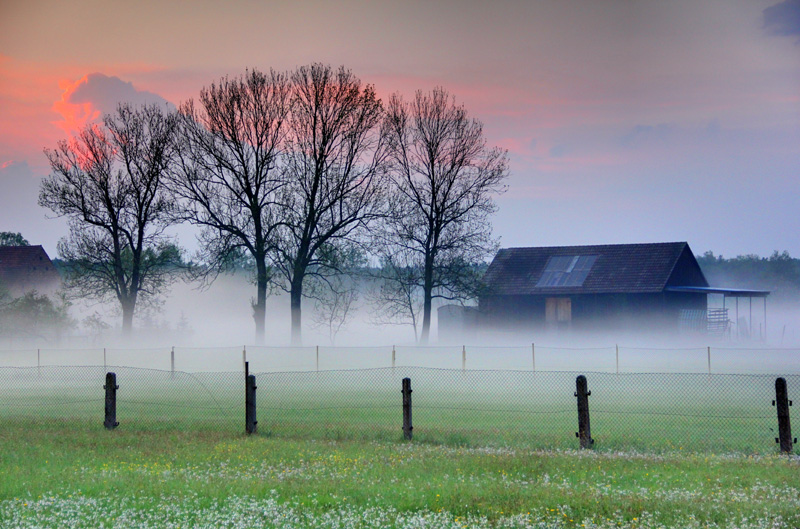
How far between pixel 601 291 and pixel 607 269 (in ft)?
7.59

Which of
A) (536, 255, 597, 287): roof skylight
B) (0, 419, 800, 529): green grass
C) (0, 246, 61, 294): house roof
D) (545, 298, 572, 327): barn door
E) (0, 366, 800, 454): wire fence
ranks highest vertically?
(0, 246, 61, 294): house roof

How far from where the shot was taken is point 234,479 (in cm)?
1292

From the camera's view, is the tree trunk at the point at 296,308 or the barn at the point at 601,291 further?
the barn at the point at 601,291

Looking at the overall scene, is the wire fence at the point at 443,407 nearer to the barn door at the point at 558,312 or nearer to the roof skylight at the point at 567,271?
the barn door at the point at 558,312

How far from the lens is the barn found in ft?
183

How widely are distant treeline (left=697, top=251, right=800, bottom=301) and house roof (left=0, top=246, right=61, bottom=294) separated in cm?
9649

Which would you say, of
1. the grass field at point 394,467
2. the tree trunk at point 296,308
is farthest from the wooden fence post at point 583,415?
the tree trunk at point 296,308

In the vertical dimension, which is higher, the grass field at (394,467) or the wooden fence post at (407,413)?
the wooden fence post at (407,413)

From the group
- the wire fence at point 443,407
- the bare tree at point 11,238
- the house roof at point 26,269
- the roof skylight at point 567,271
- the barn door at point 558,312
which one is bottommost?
the wire fence at point 443,407

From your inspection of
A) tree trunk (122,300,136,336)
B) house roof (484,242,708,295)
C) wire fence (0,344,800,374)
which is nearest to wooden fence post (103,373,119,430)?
wire fence (0,344,800,374)

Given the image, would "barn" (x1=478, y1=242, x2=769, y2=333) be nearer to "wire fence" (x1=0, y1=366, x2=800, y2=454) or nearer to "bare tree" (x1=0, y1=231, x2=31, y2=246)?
"wire fence" (x1=0, y1=366, x2=800, y2=454)

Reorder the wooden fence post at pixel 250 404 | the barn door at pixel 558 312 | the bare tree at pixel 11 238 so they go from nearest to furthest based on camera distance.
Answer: the wooden fence post at pixel 250 404
the barn door at pixel 558 312
the bare tree at pixel 11 238

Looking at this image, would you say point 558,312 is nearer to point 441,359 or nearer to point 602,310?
point 602,310

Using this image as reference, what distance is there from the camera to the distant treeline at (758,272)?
412 ft
